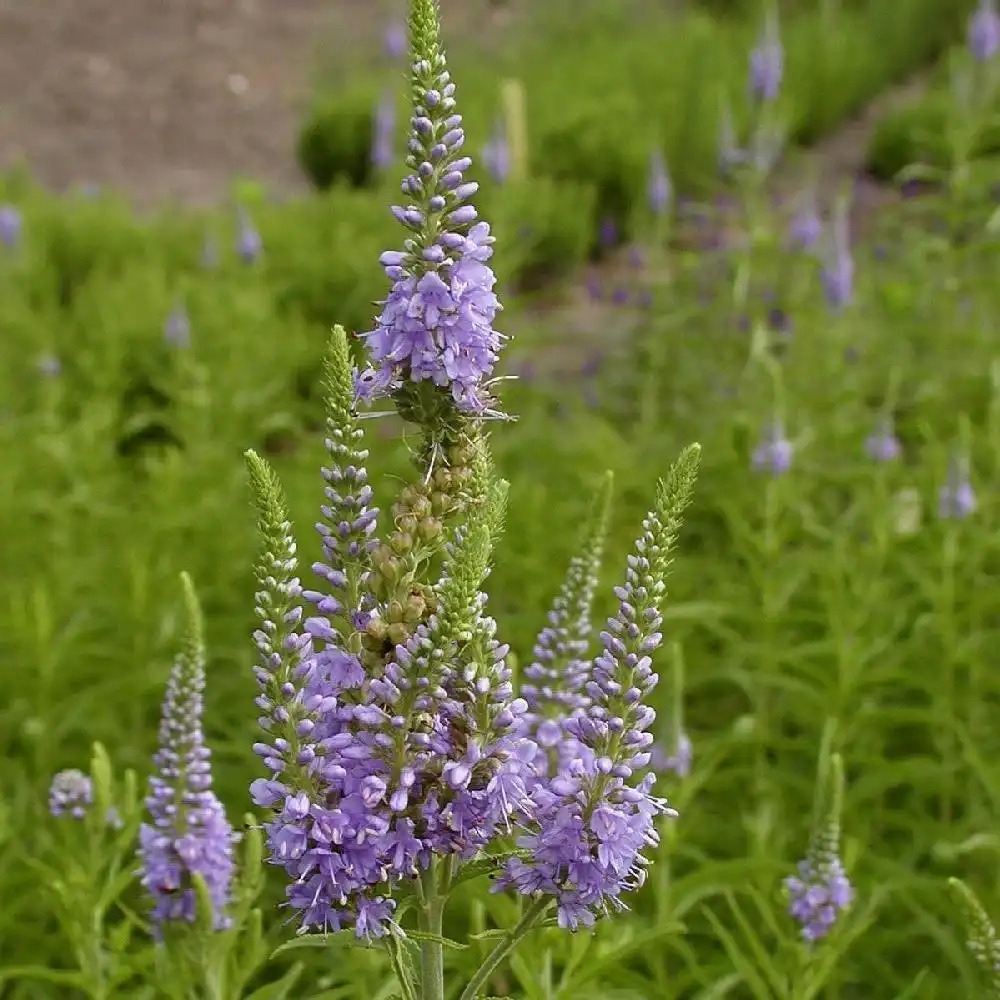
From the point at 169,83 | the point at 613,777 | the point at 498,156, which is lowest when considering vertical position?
the point at 613,777

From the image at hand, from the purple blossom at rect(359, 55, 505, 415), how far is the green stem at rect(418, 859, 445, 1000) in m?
0.72

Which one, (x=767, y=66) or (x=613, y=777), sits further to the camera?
(x=767, y=66)

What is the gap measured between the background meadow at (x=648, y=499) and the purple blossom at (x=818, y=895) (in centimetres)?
11

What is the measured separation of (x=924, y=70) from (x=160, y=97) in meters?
11.1

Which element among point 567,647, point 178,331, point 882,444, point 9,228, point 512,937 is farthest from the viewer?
point 9,228

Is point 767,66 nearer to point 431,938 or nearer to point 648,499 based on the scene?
point 648,499

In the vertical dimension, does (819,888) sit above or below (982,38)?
below

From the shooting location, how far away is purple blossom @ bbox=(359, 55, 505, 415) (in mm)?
1757

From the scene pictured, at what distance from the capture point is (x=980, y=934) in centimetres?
250

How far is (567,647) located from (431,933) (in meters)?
0.88

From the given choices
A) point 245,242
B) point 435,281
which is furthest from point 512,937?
point 245,242

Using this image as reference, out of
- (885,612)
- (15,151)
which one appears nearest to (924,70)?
(15,151)

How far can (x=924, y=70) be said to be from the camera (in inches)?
696

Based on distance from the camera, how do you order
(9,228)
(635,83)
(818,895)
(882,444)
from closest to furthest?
1. (818,895)
2. (882,444)
3. (9,228)
4. (635,83)
